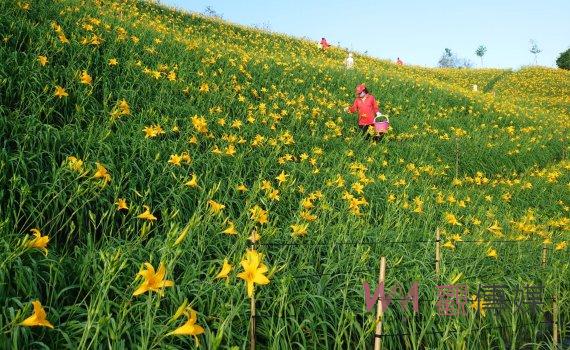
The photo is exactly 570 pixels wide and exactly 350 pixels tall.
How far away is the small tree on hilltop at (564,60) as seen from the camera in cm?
3348

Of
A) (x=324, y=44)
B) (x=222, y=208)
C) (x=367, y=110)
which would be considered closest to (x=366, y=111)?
(x=367, y=110)

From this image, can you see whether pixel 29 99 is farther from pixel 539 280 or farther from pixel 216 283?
pixel 539 280

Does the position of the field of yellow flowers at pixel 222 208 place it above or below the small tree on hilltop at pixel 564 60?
below


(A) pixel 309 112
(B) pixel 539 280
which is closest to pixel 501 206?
(B) pixel 539 280

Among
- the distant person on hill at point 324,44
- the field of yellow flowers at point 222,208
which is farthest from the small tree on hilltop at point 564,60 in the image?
the field of yellow flowers at point 222,208

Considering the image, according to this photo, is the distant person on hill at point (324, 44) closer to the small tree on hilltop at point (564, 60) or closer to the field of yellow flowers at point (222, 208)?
the field of yellow flowers at point (222, 208)

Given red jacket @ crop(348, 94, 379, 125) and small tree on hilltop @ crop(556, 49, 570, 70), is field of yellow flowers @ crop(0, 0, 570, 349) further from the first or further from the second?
small tree on hilltop @ crop(556, 49, 570, 70)

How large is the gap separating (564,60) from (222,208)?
4119 centimetres

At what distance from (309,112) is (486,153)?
3898 millimetres

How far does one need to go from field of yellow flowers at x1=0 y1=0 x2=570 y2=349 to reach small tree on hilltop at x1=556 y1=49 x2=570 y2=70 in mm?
31182

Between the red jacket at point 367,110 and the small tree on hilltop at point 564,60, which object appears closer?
the red jacket at point 367,110

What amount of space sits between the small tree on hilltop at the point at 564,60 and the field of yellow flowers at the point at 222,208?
1228 inches

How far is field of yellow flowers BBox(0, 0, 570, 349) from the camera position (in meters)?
1.80

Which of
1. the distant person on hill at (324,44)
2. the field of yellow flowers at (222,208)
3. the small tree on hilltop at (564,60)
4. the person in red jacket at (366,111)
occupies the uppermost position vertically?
the small tree on hilltop at (564,60)
